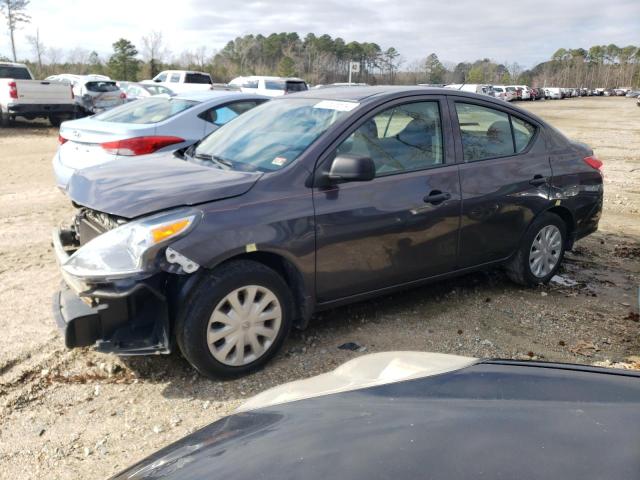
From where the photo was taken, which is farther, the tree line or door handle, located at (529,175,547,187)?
the tree line

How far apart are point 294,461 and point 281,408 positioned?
0.44 meters

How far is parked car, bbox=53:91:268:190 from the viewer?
640 cm

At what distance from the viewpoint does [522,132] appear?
5.03m

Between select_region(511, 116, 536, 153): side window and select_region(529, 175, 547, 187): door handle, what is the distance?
27 cm

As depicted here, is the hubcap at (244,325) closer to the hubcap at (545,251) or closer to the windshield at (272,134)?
the windshield at (272,134)

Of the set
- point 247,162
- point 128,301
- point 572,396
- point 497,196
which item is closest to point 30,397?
point 128,301

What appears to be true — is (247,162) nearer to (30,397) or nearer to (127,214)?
(127,214)

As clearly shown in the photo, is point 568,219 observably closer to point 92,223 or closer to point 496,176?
point 496,176

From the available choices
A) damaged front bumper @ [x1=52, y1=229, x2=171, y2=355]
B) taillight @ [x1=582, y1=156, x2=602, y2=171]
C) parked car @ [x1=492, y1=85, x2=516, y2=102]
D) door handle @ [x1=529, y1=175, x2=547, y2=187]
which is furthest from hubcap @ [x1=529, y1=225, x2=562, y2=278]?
parked car @ [x1=492, y1=85, x2=516, y2=102]

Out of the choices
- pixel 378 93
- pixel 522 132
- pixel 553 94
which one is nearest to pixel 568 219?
pixel 522 132

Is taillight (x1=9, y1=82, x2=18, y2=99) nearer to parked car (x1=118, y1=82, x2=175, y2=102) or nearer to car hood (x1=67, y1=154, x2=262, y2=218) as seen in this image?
parked car (x1=118, y1=82, x2=175, y2=102)

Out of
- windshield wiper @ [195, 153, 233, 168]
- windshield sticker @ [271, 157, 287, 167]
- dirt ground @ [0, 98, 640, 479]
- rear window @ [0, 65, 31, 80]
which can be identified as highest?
rear window @ [0, 65, 31, 80]

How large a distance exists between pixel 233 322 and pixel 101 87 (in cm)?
2033

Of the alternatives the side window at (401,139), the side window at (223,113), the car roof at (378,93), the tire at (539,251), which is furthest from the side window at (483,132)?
the side window at (223,113)
